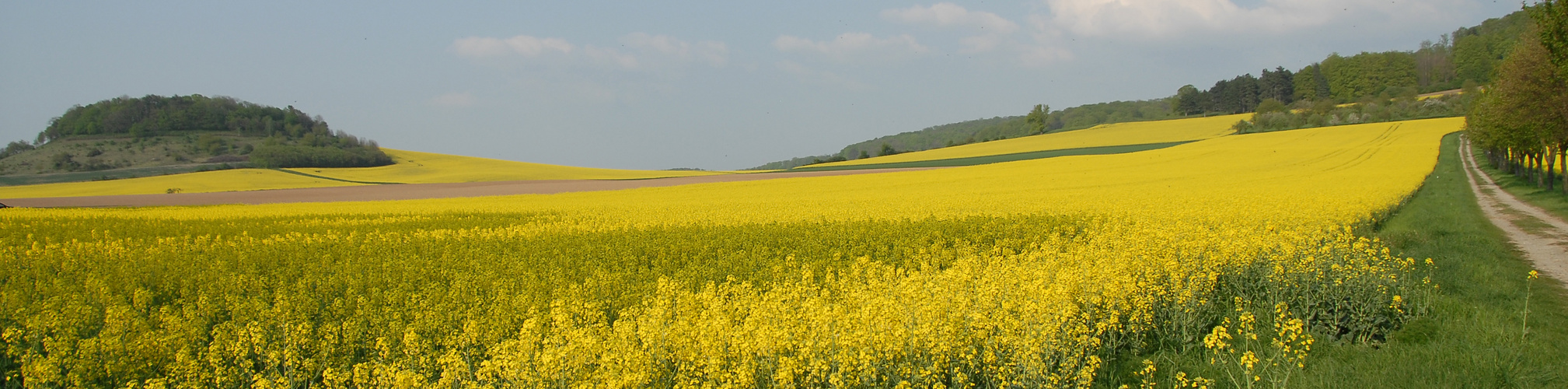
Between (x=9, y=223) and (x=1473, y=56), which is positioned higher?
(x=1473, y=56)

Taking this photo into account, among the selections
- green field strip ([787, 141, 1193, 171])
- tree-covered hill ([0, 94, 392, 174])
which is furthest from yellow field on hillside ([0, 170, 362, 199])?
green field strip ([787, 141, 1193, 171])

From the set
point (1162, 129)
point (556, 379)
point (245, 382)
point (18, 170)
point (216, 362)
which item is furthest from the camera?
point (1162, 129)

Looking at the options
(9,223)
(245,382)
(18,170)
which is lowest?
(245,382)

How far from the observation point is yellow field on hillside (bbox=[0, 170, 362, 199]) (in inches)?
1845

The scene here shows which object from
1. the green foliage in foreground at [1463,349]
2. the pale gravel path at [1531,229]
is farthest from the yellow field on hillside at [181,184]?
the pale gravel path at [1531,229]

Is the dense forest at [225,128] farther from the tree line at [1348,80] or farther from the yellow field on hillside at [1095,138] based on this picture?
the tree line at [1348,80]

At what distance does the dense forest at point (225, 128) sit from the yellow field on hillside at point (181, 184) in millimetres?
11606

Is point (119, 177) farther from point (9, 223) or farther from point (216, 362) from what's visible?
point (216, 362)

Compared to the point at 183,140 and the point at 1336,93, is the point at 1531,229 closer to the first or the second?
the point at 183,140

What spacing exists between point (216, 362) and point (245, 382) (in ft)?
1.54

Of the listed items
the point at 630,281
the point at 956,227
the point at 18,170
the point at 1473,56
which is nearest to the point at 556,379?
the point at 630,281

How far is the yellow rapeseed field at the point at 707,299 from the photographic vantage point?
17.5 feet

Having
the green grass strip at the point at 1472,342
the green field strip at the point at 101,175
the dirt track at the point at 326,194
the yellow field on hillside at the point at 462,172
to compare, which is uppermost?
the green field strip at the point at 101,175

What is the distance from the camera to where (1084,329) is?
227 inches
